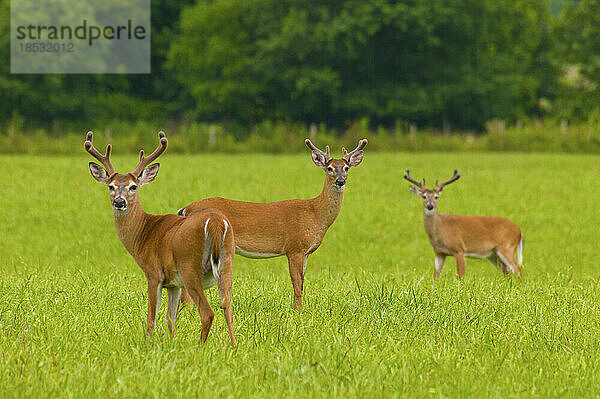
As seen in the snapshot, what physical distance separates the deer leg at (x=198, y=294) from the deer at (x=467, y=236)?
6972 mm

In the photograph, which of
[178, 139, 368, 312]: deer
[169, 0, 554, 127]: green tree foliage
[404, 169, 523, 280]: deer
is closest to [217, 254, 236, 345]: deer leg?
[178, 139, 368, 312]: deer

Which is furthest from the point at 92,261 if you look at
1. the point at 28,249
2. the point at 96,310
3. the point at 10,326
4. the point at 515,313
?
the point at 515,313

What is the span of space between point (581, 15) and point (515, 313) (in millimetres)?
57202

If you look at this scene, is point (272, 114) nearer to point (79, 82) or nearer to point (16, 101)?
point (79, 82)

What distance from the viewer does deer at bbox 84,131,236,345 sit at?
254 inches

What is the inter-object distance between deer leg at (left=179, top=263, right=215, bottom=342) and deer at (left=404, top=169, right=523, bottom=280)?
6972 mm

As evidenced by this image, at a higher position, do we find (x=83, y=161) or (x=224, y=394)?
(x=83, y=161)

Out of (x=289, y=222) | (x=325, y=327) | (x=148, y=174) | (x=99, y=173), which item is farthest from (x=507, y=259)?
(x=99, y=173)

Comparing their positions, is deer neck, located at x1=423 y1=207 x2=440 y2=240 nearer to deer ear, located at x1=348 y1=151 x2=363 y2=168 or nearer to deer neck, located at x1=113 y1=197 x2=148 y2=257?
deer ear, located at x1=348 y1=151 x2=363 y2=168

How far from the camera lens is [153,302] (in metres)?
6.73

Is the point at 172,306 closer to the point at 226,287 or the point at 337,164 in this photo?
the point at 226,287

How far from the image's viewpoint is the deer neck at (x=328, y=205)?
919 centimetres

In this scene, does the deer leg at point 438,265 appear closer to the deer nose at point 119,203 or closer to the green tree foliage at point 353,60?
the deer nose at point 119,203

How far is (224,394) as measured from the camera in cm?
550
